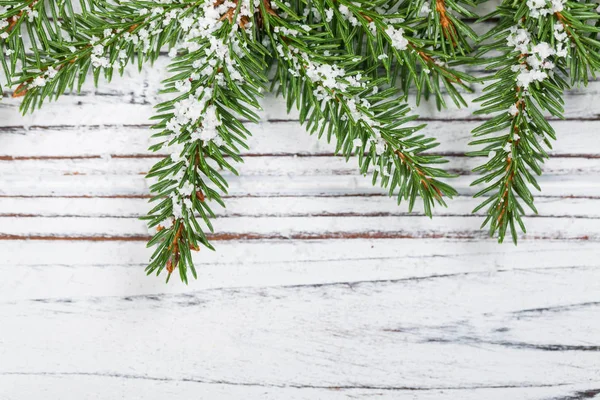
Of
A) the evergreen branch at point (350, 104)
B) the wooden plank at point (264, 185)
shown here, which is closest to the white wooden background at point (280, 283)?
the wooden plank at point (264, 185)

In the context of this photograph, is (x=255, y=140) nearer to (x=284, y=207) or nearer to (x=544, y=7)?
(x=284, y=207)

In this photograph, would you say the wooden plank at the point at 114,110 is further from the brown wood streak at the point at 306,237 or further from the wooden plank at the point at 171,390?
the wooden plank at the point at 171,390

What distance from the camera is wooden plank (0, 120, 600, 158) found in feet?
2.39

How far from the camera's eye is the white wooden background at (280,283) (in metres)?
0.75

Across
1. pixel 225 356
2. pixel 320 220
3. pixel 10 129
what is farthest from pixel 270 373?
pixel 10 129

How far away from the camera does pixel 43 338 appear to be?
785 millimetres

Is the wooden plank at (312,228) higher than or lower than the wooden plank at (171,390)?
higher

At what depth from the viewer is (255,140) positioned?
0.74 meters

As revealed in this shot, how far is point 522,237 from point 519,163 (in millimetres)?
159

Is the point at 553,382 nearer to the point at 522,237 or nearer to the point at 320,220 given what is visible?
the point at 522,237

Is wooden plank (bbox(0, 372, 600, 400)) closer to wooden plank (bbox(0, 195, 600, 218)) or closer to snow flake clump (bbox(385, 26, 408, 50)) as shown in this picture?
wooden plank (bbox(0, 195, 600, 218))

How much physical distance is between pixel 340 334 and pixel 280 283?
0.32ft

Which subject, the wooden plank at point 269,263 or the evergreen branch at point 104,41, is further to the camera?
the wooden plank at point 269,263

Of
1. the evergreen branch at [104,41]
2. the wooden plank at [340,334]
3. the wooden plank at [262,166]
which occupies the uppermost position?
the evergreen branch at [104,41]
